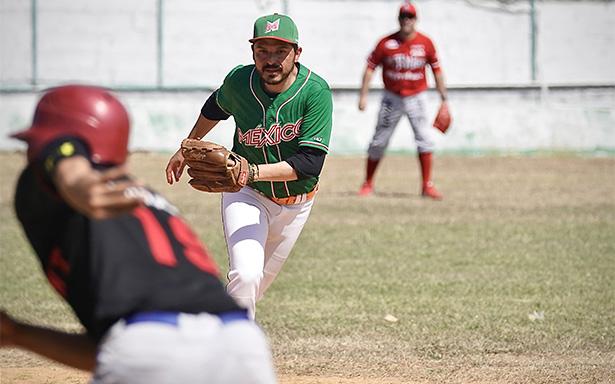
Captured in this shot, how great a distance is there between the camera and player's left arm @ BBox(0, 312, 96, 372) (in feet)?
12.5

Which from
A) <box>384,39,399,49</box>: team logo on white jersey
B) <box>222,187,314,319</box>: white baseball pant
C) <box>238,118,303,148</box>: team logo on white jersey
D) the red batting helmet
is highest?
<box>384,39,399,49</box>: team logo on white jersey

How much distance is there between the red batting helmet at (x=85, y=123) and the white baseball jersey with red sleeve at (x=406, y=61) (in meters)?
12.3

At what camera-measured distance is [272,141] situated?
677 cm

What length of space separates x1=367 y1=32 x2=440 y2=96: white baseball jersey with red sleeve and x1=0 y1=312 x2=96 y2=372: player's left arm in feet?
40.1

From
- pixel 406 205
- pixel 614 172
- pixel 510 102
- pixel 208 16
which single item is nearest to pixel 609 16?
pixel 510 102

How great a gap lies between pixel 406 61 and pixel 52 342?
12.3 metres

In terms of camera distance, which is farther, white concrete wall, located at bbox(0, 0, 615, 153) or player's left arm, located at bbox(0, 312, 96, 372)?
white concrete wall, located at bbox(0, 0, 615, 153)

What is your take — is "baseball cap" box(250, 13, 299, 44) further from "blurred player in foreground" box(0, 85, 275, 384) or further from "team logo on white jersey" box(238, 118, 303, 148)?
"blurred player in foreground" box(0, 85, 275, 384)

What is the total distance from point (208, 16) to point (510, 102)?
644 centimetres

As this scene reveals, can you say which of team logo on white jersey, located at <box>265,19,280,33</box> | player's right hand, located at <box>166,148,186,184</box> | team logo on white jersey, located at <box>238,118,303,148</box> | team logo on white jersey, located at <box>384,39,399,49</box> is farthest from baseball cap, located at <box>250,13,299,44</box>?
team logo on white jersey, located at <box>384,39,399,49</box>

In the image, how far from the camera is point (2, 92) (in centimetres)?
2275

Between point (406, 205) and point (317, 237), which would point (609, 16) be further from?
point (317, 237)

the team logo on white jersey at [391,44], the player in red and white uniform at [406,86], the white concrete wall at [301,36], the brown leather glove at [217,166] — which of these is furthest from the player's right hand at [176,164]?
the white concrete wall at [301,36]

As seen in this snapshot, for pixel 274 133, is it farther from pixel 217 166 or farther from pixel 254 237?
pixel 254 237
